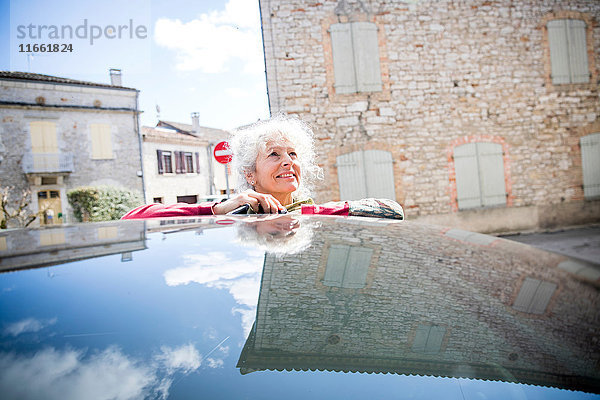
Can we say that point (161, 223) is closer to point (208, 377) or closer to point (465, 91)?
point (208, 377)

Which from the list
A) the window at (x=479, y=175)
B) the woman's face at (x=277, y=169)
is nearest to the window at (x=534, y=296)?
the woman's face at (x=277, y=169)

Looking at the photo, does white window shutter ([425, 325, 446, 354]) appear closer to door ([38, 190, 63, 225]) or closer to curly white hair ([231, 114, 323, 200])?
curly white hair ([231, 114, 323, 200])

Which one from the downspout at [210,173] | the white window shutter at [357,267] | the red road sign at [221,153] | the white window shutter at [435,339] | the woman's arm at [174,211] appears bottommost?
the white window shutter at [435,339]

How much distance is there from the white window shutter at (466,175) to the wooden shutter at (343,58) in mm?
3202

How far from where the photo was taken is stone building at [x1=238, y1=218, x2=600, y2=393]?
0.57 meters

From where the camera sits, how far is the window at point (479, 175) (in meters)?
8.53

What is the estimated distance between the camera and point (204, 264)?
822 millimetres

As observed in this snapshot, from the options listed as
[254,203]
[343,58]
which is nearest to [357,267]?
[254,203]

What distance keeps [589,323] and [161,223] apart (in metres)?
1.23

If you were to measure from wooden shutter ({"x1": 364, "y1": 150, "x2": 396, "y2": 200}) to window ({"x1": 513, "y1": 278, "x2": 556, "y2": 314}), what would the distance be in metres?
7.40

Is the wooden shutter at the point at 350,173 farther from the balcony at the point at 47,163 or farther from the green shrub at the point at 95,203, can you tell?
the balcony at the point at 47,163

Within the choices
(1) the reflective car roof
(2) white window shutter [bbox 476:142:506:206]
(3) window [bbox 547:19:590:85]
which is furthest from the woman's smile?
(3) window [bbox 547:19:590:85]

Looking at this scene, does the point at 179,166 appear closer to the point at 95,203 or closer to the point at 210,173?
the point at 210,173

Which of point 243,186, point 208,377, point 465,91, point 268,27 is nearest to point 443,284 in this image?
point 208,377
